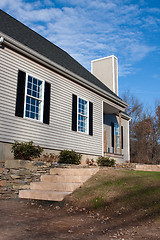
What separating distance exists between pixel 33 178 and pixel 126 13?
675cm

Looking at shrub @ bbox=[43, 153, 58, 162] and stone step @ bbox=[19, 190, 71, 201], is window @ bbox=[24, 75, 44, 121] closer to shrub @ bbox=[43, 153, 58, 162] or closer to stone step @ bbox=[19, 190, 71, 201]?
shrub @ bbox=[43, 153, 58, 162]

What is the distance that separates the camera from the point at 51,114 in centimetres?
967

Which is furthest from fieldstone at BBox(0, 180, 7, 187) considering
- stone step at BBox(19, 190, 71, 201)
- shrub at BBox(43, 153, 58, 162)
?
shrub at BBox(43, 153, 58, 162)

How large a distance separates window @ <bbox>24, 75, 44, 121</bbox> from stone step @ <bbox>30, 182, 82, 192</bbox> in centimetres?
282

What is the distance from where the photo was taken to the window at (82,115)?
11.5 m

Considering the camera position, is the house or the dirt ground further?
the house

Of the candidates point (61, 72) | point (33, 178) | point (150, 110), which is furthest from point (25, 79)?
point (150, 110)

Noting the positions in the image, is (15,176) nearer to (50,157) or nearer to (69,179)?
(69,179)

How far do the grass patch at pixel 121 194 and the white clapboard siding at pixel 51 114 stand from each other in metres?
3.18

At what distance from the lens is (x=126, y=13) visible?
8.56m

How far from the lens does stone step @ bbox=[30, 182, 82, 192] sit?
6.33 metres

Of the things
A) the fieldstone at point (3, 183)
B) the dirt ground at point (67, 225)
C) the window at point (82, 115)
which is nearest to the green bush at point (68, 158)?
the window at point (82, 115)

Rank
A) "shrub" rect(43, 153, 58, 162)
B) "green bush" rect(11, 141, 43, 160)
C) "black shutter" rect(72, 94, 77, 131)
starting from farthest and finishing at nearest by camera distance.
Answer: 1. "black shutter" rect(72, 94, 77, 131)
2. "shrub" rect(43, 153, 58, 162)
3. "green bush" rect(11, 141, 43, 160)

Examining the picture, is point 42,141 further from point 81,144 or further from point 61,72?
point 61,72
